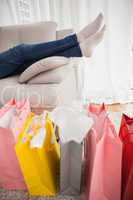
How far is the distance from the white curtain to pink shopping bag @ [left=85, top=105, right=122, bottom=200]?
Result: 1.09 meters

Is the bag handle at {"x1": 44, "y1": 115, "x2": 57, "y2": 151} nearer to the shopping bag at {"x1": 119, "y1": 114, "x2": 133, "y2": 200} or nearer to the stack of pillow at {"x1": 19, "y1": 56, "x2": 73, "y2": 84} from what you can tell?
the shopping bag at {"x1": 119, "y1": 114, "x2": 133, "y2": 200}

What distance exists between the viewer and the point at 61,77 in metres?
1.05

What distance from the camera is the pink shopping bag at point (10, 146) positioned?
62cm

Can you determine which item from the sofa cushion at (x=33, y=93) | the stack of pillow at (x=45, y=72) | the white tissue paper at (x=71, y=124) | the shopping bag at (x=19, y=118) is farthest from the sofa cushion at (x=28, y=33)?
the white tissue paper at (x=71, y=124)

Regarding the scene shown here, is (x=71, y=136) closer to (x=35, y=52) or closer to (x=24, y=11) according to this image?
(x=35, y=52)

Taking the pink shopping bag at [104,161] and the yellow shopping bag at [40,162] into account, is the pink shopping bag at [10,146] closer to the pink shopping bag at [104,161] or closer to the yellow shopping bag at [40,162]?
the yellow shopping bag at [40,162]

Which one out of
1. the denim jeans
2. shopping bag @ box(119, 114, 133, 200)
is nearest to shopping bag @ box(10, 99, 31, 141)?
shopping bag @ box(119, 114, 133, 200)

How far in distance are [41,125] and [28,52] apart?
0.69 meters

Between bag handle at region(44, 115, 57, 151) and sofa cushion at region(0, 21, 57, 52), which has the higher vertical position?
sofa cushion at region(0, 21, 57, 52)

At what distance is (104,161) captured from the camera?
578mm

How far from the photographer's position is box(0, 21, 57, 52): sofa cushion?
150 cm

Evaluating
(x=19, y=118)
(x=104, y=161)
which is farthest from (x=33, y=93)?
(x=104, y=161)

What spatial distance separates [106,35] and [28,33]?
0.80 meters

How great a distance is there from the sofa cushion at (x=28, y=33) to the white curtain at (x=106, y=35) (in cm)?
38
